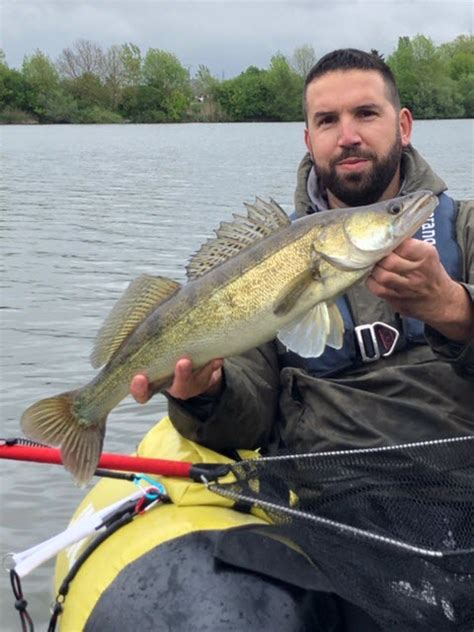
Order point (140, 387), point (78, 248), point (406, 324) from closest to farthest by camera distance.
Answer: point (140, 387)
point (406, 324)
point (78, 248)

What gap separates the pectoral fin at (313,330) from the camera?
3361 millimetres

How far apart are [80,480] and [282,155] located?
110 feet

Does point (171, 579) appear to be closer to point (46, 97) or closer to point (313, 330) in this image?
point (313, 330)

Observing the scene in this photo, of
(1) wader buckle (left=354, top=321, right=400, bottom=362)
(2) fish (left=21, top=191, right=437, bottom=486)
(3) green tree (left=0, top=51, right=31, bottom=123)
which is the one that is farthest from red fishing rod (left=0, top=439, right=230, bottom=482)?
(3) green tree (left=0, top=51, right=31, bottom=123)

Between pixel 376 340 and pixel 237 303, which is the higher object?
pixel 237 303

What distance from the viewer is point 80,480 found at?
11.6 feet

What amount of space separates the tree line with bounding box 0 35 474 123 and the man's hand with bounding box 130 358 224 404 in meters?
76.3

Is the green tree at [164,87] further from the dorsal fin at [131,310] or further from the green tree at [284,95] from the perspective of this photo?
the dorsal fin at [131,310]

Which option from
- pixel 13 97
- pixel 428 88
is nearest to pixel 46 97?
pixel 13 97

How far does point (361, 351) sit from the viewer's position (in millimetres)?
4059

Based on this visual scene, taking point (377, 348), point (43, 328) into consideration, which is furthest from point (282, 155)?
point (377, 348)

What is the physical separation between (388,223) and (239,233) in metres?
0.62

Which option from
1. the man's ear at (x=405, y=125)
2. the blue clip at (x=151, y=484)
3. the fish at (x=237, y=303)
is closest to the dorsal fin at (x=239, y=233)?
the fish at (x=237, y=303)

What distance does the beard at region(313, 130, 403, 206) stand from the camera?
173 inches
